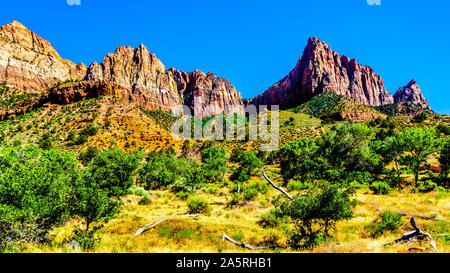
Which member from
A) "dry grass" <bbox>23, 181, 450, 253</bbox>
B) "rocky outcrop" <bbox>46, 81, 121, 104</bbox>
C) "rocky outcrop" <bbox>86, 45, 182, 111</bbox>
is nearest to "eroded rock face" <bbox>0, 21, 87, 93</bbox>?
"rocky outcrop" <bbox>86, 45, 182, 111</bbox>

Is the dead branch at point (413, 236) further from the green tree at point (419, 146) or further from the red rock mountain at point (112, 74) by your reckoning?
the red rock mountain at point (112, 74)

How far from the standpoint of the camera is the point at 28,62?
12600 cm

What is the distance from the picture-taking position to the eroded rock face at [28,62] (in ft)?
372

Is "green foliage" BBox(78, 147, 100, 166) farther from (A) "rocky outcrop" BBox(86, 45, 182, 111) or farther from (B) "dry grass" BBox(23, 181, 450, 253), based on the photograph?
(A) "rocky outcrop" BBox(86, 45, 182, 111)

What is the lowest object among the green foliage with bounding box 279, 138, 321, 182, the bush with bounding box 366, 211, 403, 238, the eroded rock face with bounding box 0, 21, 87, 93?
the bush with bounding box 366, 211, 403, 238

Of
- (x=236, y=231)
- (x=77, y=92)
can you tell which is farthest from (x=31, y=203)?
(x=77, y=92)

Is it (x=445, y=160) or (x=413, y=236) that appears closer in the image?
(x=413, y=236)

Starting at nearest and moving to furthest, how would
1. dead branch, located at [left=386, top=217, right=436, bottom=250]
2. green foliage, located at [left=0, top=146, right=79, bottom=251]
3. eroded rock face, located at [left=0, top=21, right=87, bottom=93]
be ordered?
Result: dead branch, located at [left=386, top=217, right=436, bottom=250], green foliage, located at [left=0, top=146, right=79, bottom=251], eroded rock face, located at [left=0, top=21, right=87, bottom=93]

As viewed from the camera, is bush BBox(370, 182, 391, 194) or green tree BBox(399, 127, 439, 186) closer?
bush BBox(370, 182, 391, 194)

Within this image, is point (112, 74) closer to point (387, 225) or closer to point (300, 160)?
point (300, 160)

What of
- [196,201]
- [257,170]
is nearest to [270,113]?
[257,170]

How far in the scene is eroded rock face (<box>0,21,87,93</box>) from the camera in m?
113

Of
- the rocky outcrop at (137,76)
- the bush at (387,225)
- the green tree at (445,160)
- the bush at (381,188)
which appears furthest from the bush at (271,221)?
the rocky outcrop at (137,76)

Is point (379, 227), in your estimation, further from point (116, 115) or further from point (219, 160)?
point (116, 115)
